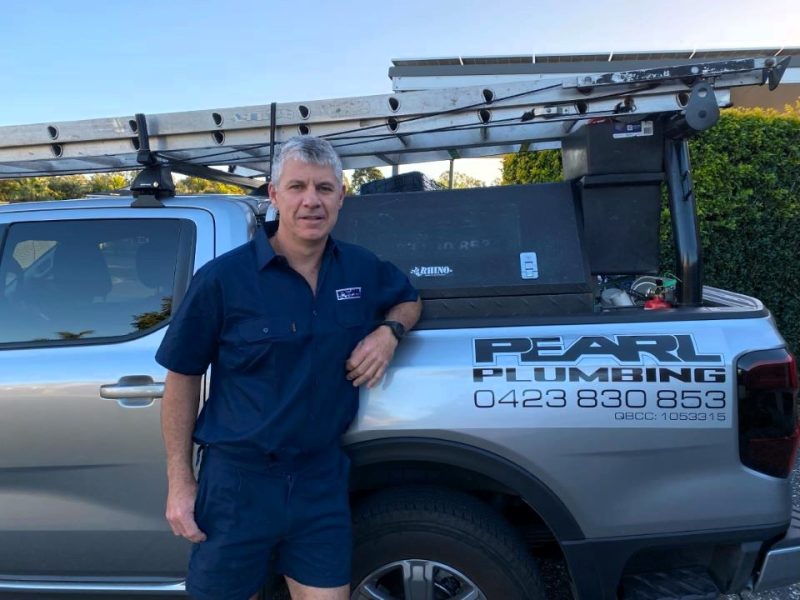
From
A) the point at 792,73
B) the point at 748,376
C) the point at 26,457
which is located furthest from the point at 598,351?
A: the point at 792,73

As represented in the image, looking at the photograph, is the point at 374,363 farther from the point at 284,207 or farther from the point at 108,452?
the point at 108,452

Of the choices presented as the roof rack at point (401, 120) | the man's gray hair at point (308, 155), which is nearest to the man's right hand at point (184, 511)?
the man's gray hair at point (308, 155)

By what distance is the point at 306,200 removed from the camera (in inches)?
68.9

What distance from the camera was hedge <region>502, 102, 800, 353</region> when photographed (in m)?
5.28

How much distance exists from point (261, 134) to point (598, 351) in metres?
1.57

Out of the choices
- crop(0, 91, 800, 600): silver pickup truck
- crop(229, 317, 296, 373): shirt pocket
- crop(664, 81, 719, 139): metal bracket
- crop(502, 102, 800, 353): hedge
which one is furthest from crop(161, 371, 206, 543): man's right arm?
crop(502, 102, 800, 353): hedge

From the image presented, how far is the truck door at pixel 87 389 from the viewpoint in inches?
85.7

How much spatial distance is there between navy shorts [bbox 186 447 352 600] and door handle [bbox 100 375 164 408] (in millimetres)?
436

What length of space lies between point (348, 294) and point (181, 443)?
0.67 meters

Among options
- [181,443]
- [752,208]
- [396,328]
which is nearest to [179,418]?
[181,443]

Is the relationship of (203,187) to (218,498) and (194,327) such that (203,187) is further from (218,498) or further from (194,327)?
(218,498)

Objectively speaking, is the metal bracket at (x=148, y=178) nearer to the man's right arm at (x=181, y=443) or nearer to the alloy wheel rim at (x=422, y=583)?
the man's right arm at (x=181, y=443)

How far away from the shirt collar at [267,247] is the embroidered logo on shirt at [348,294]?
0.44 feet

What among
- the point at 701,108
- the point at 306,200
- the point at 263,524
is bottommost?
the point at 263,524
